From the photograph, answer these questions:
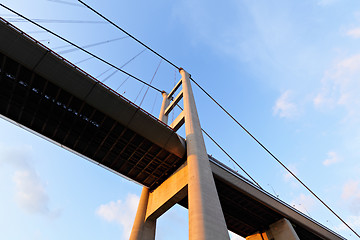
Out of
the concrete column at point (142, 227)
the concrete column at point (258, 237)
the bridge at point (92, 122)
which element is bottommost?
the concrete column at point (142, 227)

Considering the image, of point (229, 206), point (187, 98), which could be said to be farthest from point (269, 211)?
point (187, 98)

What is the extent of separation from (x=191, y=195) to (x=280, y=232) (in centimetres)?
1909

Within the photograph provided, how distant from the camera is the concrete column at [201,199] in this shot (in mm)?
13547

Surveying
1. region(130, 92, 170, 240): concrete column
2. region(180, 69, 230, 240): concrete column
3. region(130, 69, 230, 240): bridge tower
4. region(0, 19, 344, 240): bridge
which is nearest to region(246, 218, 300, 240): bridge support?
region(0, 19, 344, 240): bridge

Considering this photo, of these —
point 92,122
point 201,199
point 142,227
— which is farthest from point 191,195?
point 92,122

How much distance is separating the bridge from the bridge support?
477 cm

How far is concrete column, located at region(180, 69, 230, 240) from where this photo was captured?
44.4 feet

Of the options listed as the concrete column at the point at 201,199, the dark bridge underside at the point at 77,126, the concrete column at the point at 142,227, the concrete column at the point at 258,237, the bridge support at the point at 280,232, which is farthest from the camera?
the concrete column at the point at 258,237

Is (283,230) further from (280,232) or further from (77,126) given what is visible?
(77,126)

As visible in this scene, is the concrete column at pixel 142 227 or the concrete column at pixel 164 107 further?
the concrete column at pixel 164 107

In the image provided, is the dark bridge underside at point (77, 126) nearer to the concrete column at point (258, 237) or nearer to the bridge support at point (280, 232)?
the bridge support at point (280, 232)

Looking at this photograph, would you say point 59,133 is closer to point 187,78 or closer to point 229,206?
point 187,78

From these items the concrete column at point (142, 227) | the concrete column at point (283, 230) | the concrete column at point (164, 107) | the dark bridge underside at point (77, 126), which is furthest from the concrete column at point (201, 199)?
the concrete column at point (283, 230)

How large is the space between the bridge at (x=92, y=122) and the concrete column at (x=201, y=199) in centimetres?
199
